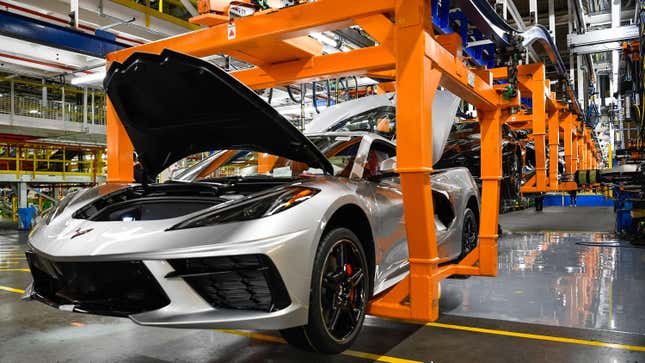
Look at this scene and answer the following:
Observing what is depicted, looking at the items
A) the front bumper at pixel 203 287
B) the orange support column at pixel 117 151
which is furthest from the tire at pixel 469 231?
the orange support column at pixel 117 151

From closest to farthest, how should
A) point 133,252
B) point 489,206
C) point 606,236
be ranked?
point 133,252
point 489,206
point 606,236

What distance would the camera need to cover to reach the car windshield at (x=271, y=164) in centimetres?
306

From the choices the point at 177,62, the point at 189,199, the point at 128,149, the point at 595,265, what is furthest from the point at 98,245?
the point at 595,265

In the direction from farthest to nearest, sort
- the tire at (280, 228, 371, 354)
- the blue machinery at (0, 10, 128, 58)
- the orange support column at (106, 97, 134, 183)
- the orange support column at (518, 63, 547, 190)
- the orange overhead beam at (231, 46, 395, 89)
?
1. the orange support column at (518, 63, 547, 190)
2. the blue machinery at (0, 10, 128, 58)
3. the orange support column at (106, 97, 134, 183)
4. the orange overhead beam at (231, 46, 395, 89)
5. the tire at (280, 228, 371, 354)

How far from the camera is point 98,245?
202cm

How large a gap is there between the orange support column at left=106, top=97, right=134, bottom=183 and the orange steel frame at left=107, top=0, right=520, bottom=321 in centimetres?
1

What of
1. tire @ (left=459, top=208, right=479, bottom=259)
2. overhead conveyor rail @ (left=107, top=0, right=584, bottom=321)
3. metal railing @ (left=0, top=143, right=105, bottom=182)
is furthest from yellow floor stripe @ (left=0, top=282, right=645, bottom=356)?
metal railing @ (left=0, top=143, right=105, bottom=182)

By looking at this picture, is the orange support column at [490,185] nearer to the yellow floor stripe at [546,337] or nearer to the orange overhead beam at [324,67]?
the yellow floor stripe at [546,337]

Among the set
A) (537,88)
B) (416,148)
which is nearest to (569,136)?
(537,88)

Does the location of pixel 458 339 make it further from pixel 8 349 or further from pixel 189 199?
pixel 8 349

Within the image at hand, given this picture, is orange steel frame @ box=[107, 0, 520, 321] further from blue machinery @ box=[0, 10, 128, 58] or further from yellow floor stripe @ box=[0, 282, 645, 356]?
blue machinery @ box=[0, 10, 128, 58]

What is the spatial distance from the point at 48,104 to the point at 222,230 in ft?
47.2

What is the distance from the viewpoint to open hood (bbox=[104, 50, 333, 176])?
7.55 feet

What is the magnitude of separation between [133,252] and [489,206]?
9.55ft
